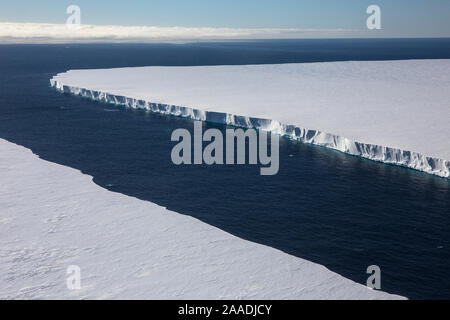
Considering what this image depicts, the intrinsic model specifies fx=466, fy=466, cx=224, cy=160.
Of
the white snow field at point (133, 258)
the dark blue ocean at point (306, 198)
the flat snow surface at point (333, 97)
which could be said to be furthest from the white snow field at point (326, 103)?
the white snow field at point (133, 258)

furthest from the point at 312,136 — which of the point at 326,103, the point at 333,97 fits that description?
the point at 333,97

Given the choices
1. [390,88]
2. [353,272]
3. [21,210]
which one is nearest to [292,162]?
[353,272]

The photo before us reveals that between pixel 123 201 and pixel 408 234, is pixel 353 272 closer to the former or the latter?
pixel 408 234

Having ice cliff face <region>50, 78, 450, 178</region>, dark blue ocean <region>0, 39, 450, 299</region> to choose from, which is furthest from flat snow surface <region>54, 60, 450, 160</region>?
dark blue ocean <region>0, 39, 450, 299</region>

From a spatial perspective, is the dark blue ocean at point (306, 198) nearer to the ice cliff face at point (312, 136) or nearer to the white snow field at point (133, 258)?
the ice cliff face at point (312, 136)

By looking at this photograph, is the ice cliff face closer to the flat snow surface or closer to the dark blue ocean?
the flat snow surface

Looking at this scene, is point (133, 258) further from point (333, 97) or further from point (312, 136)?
point (333, 97)
